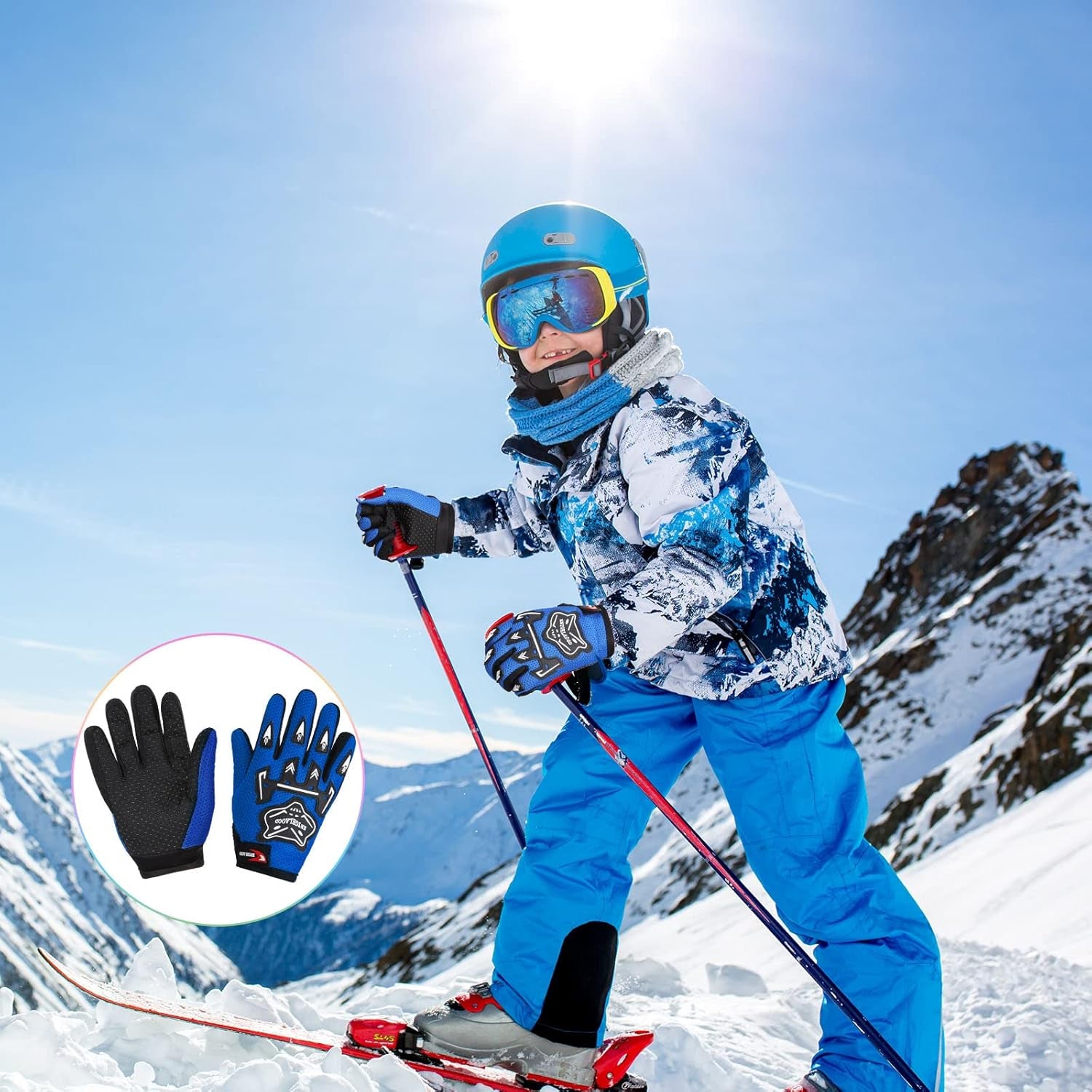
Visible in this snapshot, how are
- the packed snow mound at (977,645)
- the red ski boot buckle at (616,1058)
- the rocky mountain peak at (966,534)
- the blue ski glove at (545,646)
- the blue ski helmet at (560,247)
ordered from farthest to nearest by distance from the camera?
1. the rocky mountain peak at (966,534)
2. the packed snow mound at (977,645)
3. the blue ski helmet at (560,247)
4. the red ski boot buckle at (616,1058)
5. the blue ski glove at (545,646)

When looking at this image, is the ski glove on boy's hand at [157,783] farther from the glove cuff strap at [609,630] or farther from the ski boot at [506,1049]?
the glove cuff strap at [609,630]

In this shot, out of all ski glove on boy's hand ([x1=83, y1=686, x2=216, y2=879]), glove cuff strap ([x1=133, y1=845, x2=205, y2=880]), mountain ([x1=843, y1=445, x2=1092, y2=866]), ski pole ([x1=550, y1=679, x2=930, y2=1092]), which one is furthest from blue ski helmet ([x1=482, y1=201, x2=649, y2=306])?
mountain ([x1=843, y1=445, x2=1092, y2=866])

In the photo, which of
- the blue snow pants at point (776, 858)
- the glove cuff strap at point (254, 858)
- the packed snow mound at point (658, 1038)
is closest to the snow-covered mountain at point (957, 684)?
the packed snow mound at point (658, 1038)

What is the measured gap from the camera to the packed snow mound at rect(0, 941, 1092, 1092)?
2.74 meters

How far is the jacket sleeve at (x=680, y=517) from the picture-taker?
298 cm

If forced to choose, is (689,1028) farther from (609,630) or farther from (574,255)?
(574,255)

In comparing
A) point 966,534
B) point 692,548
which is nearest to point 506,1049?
point 692,548

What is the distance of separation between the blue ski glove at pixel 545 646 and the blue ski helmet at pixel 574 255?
127 centimetres

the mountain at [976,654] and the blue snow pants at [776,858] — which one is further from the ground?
the mountain at [976,654]

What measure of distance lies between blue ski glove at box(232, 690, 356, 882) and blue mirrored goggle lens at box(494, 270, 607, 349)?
7.35 feet

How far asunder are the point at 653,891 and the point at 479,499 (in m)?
42.2

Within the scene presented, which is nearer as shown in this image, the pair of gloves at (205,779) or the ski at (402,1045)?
the ski at (402,1045)

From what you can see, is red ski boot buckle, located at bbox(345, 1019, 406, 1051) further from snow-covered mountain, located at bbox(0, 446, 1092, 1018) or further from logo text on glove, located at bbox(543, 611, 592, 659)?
snow-covered mountain, located at bbox(0, 446, 1092, 1018)

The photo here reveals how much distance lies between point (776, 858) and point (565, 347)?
2074 millimetres
